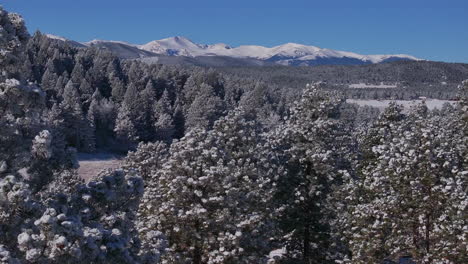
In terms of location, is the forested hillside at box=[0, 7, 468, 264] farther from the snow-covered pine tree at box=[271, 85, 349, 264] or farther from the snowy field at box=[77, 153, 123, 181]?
the snowy field at box=[77, 153, 123, 181]

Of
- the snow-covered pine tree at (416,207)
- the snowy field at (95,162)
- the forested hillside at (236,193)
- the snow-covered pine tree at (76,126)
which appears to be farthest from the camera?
the snow-covered pine tree at (76,126)

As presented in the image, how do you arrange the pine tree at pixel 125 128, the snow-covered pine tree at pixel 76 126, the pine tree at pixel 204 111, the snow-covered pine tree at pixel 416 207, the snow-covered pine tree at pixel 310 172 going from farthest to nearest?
the pine tree at pixel 204 111 < the pine tree at pixel 125 128 < the snow-covered pine tree at pixel 76 126 < the snow-covered pine tree at pixel 310 172 < the snow-covered pine tree at pixel 416 207

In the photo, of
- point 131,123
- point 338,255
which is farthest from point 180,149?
point 131,123

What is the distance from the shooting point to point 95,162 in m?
92.0

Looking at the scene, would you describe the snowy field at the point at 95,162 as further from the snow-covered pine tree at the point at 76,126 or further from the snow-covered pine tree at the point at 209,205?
the snow-covered pine tree at the point at 209,205

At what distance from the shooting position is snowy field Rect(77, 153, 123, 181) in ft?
272

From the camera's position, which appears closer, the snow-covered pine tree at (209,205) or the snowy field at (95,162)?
the snow-covered pine tree at (209,205)

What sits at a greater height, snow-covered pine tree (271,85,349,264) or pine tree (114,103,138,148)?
snow-covered pine tree (271,85,349,264)

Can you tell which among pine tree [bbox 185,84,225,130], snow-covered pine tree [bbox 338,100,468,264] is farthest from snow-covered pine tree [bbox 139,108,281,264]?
pine tree [bbox 185,84,225,130]

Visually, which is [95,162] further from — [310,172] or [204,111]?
[310,172]

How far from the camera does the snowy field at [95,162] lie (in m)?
83.0

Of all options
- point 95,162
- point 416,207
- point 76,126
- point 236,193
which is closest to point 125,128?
point 76,126

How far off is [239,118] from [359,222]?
671 cm

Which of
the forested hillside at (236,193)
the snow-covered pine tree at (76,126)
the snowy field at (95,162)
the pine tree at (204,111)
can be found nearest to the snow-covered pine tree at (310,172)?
the forested hillside at (236,193)
